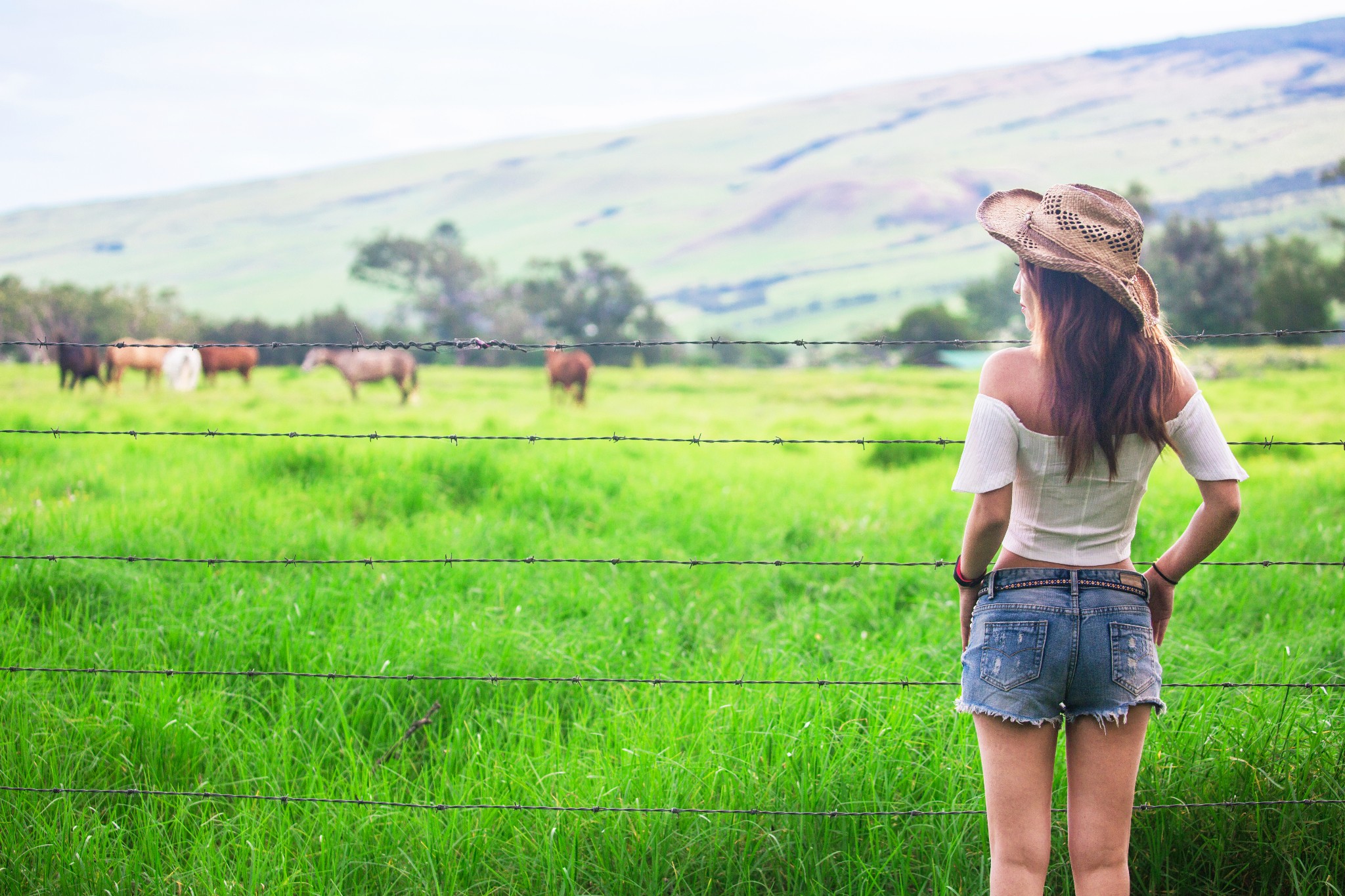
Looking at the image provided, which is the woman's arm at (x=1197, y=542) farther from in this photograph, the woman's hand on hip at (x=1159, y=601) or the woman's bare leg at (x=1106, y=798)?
the woman's bare leg at (x=1106, y=798)

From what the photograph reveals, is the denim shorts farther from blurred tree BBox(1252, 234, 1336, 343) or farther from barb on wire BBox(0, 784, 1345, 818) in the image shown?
blurred tree BBox(1252, 234, 1336, 343)

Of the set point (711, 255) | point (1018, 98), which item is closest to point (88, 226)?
point (711, 255)

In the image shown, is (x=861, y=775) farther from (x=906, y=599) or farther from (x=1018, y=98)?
(x=1018, y=98)

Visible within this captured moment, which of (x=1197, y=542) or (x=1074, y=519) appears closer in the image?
(x=1074, y=519)

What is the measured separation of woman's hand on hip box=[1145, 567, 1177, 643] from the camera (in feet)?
6.79

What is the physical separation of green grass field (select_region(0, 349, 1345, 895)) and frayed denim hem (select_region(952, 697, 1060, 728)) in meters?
0.89

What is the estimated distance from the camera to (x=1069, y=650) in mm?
1825

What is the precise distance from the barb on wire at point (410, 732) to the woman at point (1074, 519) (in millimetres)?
2251

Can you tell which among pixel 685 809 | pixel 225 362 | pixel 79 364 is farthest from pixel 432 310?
pixel 685 809

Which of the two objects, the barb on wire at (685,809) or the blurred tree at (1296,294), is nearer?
the barb on wire at (685,809)

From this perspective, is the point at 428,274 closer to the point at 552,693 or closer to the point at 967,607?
the point at 552,693

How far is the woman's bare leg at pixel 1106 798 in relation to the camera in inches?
73.0

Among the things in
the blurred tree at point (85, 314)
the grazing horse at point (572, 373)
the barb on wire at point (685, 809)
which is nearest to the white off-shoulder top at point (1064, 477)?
the barb on wire at point (685, 809)

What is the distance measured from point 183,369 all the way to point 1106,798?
86.0 ft
